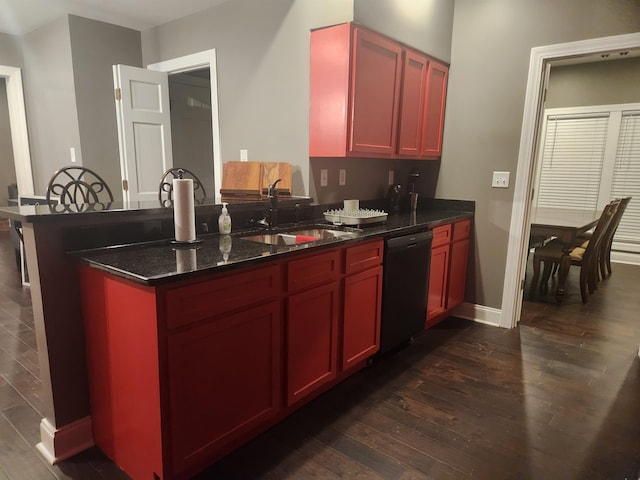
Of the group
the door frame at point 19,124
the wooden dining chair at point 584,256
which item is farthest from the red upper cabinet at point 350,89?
the door frame at point 19,124

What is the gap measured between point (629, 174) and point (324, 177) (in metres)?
4.96

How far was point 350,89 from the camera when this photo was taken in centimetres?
249

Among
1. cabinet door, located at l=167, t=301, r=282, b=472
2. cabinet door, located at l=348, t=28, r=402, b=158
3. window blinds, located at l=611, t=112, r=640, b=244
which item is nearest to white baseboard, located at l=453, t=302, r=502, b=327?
cabinet door, located at l=348, t=28, r=402, b=158

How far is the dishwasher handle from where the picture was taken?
8.19 ft

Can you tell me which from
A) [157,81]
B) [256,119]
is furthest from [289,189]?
[157,81]

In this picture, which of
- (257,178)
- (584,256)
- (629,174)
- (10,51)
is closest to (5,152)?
(10,51)

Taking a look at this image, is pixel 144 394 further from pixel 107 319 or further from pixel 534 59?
pixel 534 59

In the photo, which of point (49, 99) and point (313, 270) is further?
point (49, 99)

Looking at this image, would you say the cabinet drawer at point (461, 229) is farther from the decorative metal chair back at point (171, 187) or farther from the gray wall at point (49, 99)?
the gray wall at point (49, 99)

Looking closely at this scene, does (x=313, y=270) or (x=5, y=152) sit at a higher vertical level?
(x=5, y=152)

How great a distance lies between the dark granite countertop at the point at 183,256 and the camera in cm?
142

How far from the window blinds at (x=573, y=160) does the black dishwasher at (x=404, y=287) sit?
4.32 meters

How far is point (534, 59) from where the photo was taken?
3.00 m

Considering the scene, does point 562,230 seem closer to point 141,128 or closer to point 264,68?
point 264,68
